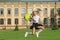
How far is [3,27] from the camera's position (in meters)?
64.1

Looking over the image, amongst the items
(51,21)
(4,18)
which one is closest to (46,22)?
(51,21)

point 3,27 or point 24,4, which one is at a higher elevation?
point 24,4

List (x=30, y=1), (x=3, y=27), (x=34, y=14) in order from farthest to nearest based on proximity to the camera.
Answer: (x=30, y=1) < (x=3, y=27) < (x=34, y=14)

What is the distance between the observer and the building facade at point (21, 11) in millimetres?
65938

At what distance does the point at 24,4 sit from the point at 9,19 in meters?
5.28

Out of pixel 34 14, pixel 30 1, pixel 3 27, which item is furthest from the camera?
pixel 30 1

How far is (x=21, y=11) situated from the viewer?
218 feet

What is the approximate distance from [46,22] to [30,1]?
8.19 metres

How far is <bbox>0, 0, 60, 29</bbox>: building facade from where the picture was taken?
2596 inches

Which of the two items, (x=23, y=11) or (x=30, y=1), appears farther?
(x=30, y=1)

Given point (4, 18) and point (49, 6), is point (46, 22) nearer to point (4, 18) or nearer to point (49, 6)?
point (49, 6)

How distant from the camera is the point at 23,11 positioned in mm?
66875

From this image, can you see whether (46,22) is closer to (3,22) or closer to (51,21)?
(51,21)

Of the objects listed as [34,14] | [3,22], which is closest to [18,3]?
[3,22]
